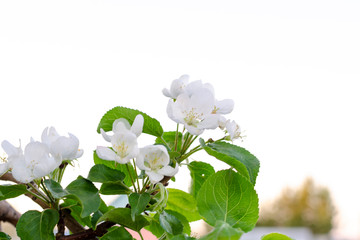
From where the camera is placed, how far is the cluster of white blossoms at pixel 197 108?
19.3 inches

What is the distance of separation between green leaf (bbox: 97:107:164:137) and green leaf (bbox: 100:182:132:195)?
8cm

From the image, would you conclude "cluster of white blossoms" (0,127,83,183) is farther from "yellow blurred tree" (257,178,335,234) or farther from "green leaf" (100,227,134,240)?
"yellow blurred tree" (257,178,335,234)

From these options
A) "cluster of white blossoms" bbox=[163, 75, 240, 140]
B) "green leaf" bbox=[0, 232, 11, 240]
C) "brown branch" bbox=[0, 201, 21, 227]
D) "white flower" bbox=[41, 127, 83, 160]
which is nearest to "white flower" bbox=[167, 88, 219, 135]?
"cluster of white blossoms" bbox=[163, 75, 240, 140]

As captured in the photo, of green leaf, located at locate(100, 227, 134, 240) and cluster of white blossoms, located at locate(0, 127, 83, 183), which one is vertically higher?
cluster of white blossoms, located at locate(0, 127, 83, 183)

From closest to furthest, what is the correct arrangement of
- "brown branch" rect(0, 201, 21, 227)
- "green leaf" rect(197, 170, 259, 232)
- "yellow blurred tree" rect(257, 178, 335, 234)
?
1. "green leaf" rect(197, 170, 259, 232)
2. "brown branch" rect(0, 201, 21, 227)
3. "yellow blurred tree" rect(257, 178, 335, 234)

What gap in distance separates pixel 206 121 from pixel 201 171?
0.08 metres

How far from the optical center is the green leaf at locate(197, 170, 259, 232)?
0.47 meters

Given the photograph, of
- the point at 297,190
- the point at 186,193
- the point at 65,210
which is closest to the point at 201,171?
the point at 186,193

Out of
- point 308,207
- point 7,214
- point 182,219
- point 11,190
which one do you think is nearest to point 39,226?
point 11,190

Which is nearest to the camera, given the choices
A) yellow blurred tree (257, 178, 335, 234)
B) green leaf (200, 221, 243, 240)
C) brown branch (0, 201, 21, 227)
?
green leaf (200, 221, 243, 240)

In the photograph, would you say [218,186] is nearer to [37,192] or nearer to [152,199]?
[152,199]

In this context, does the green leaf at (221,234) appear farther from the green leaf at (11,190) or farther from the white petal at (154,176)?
the green leaf at (11,190)

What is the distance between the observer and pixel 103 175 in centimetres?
49

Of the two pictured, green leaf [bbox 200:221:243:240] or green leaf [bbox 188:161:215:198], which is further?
green leaf [bbox 188:161:215:198]
